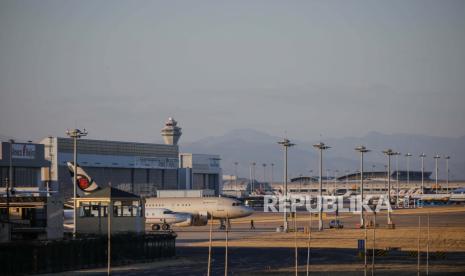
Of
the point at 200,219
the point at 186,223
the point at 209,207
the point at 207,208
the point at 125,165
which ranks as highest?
the point at 125,165

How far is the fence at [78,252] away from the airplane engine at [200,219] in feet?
141

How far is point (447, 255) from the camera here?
239 feet

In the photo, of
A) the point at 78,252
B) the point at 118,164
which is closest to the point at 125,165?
the point at 118,164

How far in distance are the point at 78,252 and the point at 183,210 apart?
56.8 metres

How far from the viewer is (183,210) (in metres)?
115

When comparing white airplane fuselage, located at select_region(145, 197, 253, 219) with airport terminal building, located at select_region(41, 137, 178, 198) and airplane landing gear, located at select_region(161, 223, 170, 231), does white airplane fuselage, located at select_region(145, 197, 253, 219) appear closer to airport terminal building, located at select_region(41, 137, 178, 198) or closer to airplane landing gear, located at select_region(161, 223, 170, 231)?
airplane landing gear, located at select_region(161, 223, 170, 231)

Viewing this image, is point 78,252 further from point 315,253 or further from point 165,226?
point 165,226

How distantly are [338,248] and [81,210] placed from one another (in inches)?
905

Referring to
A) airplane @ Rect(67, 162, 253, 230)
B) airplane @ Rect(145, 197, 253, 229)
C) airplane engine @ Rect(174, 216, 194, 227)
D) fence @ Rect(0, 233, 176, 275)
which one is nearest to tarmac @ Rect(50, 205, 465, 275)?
fence @ Rect(0, 233, 176, 275)

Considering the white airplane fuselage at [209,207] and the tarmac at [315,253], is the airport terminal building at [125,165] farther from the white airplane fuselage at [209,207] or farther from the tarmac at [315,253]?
the tarmac at [315,253]

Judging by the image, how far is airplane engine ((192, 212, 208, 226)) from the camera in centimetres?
11169

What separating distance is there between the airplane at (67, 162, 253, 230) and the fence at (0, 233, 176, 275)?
3918 cm

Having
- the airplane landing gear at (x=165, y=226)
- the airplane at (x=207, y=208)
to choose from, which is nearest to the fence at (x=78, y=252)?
the airplane landing gear at (x=165, y=226)

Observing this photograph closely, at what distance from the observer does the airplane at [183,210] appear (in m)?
106
